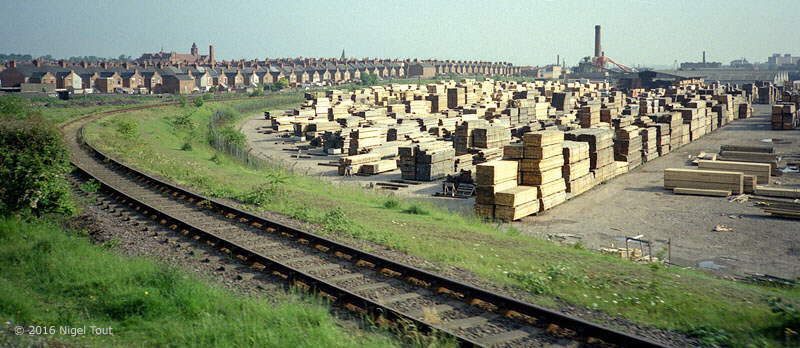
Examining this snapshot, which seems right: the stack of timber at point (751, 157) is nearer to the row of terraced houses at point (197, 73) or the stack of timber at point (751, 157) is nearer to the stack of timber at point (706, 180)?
the stack of timber at point (706, 180)

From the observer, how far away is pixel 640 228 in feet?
58.4

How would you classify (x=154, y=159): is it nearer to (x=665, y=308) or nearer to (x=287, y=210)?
(x=287, y=210)

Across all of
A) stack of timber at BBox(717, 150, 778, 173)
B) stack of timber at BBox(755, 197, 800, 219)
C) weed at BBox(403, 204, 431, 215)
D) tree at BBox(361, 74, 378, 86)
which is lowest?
stack of timber at BBox(755, 197, 800, 219)

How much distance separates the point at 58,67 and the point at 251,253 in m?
87.8

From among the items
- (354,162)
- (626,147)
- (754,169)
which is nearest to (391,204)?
(354,162)

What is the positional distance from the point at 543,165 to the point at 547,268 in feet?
32.8

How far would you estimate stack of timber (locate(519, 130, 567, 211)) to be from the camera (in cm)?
1958

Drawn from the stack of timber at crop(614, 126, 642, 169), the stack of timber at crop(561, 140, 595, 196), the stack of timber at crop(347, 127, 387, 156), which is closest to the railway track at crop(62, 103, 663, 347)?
the stack of timber at crop(561, 140, 595, 196)

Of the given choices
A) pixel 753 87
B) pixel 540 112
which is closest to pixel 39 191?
pixel 540 112

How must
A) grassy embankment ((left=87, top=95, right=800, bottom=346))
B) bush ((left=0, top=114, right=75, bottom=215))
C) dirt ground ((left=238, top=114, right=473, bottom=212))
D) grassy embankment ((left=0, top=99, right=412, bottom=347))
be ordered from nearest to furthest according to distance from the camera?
1. grassy embankment ((left=0, top=99, right=412, bottom=347))
2. grassy embankment ((left=87, top=95, right=800, bottom=346))
3. bush ((left=0, top=114, right=75, bottom=215))
4. dirt ground ((left=238, top=114, right=473, bottom=212))

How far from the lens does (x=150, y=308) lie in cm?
759

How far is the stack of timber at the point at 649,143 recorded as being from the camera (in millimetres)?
31375

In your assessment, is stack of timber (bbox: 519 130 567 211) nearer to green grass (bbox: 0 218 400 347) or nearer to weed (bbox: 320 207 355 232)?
weed (bbox: 320 207 355 232)

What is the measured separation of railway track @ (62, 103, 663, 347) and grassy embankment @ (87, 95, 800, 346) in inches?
34.4
